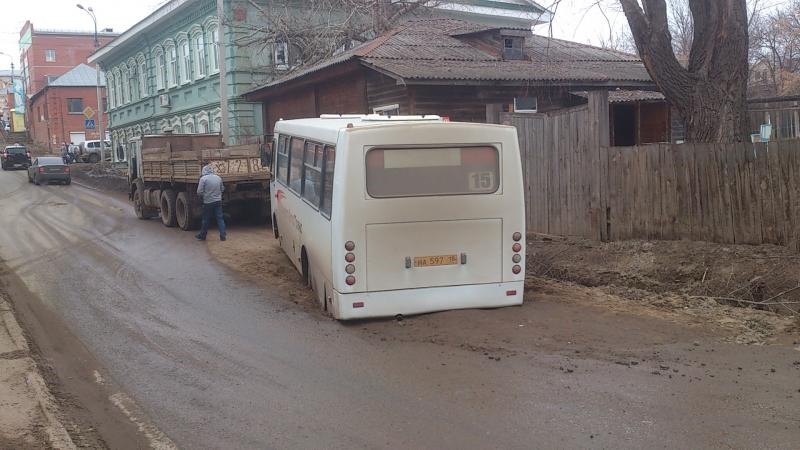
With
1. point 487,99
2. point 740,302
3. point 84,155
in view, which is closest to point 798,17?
point 487,99

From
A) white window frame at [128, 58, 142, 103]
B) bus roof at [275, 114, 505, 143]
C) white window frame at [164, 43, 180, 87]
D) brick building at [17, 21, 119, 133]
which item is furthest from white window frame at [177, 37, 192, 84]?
brick building at [17, 21, 119, 133]

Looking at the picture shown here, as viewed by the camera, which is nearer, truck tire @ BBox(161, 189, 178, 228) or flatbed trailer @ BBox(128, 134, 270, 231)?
flatbed trailer @ BBox(128, 134, 270, 231)

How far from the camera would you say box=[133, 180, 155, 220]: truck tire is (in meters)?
20.6

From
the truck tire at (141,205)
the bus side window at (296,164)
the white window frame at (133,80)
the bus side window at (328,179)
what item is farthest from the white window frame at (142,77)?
the bus side window at (328,179)

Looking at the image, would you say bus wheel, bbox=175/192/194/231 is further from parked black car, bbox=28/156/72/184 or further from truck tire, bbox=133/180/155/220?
parked black car, bbox=28/156/72/184

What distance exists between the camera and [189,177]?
55.0 feet

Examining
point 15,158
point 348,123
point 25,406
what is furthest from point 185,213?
point 15,158

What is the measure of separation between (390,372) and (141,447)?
231 centimetres

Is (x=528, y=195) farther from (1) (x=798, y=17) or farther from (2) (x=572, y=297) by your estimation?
(1) (x=798, y=17)

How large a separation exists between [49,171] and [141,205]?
18662 mm

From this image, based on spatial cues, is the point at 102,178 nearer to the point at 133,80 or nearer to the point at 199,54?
the point at 133,80

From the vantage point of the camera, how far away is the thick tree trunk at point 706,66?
10359 millimetres

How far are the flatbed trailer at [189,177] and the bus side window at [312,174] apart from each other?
19.9 ft

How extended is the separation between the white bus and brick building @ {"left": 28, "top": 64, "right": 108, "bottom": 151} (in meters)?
66.0
